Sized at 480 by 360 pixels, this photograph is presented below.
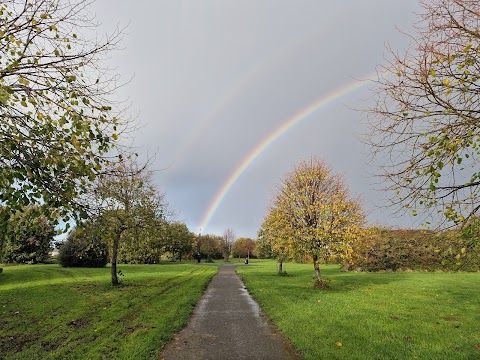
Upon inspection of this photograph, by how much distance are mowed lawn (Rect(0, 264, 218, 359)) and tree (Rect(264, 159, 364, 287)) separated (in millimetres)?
7221

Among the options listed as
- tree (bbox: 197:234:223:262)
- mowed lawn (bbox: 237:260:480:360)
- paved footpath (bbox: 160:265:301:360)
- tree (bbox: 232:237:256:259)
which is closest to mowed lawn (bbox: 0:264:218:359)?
paved footpath (bbox: 160:265:301:360)

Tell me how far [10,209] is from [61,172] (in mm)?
854

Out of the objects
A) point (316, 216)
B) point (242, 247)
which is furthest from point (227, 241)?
point (316, 216)

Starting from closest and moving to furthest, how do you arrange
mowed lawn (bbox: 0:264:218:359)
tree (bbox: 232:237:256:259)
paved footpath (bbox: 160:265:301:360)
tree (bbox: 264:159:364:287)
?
paved footpath (bbox: 160:265:301:360)
mowed lawn (bbox: 0:264:218:359)
tree (bbox: 264:159:364:287)
tree (bbox: 232:237:256:259)

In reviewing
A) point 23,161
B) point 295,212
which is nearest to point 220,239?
point 295,212

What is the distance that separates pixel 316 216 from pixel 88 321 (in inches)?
543

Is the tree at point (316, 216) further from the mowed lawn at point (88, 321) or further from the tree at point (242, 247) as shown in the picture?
the tree at point (242, 247)

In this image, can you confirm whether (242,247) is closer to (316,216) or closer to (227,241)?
(227,241)

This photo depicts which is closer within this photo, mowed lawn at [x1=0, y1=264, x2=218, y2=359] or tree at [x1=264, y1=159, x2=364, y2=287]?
mowed lawn at [x1=0, y1=264, x2=218, y2=359]

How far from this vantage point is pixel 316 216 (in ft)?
65.4

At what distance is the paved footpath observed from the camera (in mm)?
6977

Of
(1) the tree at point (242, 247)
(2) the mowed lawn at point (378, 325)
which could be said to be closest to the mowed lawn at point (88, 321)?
(2) the mowed lawn at point (378, 325)

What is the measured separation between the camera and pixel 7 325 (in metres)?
9.84

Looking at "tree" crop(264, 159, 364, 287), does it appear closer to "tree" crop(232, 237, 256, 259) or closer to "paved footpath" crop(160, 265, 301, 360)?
"paved footpath" crop(160, 265, 301, 360)
